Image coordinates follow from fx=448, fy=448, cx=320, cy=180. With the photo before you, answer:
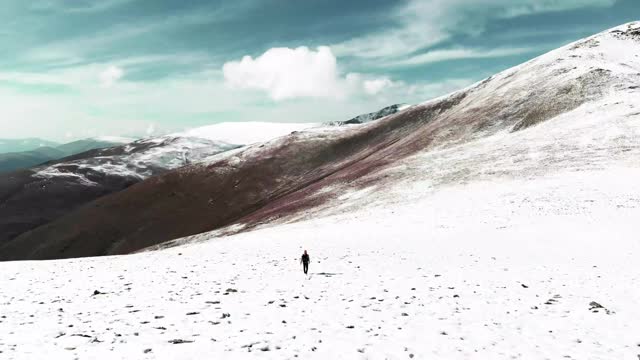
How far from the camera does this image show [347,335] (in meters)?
15.9

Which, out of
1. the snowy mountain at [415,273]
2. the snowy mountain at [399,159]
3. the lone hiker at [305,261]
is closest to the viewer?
the snowy mountain at [415,273]

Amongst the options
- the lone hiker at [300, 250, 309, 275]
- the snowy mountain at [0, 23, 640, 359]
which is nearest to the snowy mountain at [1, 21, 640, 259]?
the snowy mountain at [0, 23, 640, 359]

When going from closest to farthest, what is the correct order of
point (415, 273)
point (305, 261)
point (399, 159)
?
point (415, 273), point (305, 261), point (399, 159)

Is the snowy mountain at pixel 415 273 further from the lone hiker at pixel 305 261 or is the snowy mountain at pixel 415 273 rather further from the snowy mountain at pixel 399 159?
the snowy mountain at pixel 399 159

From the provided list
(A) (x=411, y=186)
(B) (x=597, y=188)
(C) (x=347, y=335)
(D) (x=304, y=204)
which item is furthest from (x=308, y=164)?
(C) (x=347, y=335)

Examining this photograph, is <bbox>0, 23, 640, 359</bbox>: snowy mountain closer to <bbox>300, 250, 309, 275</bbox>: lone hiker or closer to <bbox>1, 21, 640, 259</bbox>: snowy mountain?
<bbox>300, 250, 309, 275</bbox>: lone hiker

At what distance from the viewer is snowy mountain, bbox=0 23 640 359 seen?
15.3m

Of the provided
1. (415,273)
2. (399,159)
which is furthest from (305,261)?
(399,159)

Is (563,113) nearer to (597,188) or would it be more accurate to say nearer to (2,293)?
(597,188)

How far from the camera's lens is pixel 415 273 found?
25938mm

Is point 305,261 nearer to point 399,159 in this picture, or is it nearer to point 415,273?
point 415,273

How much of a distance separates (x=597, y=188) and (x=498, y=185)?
11.2 meters

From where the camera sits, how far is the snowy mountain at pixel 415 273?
15312 mm

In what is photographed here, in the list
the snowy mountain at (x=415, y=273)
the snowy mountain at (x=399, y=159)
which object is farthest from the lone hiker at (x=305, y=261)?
the snowy mountain at (x=399, y=159)
